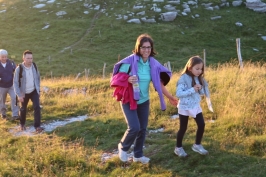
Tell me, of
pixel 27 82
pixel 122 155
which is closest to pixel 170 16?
pixel 27 82

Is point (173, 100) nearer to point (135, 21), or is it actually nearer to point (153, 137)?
point (153, 137)

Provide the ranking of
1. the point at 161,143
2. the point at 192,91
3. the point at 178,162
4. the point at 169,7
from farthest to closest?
the point at 169,7 < the point at 161,143 < the point at 178,162 < the point at 192,91

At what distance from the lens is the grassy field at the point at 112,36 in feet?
99.5

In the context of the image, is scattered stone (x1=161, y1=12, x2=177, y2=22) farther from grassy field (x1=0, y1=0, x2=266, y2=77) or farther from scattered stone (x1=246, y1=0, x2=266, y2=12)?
scattered stone (x1=246, y1=0, x2=266, y2=12)

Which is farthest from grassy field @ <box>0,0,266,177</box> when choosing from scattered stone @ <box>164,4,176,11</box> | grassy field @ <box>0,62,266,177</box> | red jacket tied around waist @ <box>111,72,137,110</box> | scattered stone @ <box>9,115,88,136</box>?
scattered stone @ <box>164,4,176,11</box>

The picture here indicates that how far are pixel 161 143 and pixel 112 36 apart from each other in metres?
31.1

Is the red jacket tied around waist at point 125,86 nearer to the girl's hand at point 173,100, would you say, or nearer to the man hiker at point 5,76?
the girl's hand at point 173,100

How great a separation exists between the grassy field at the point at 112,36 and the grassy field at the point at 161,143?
1728 centimetres

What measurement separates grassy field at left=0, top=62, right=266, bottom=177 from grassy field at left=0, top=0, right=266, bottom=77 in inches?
680

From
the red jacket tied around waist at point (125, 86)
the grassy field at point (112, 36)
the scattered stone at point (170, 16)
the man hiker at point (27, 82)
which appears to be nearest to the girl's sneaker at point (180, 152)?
the red jacket tied around waist at point (125, 86)

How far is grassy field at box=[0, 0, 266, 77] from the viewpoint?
1194 inches

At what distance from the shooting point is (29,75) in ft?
29.3

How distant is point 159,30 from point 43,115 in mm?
27529

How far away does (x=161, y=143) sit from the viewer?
276 inches
